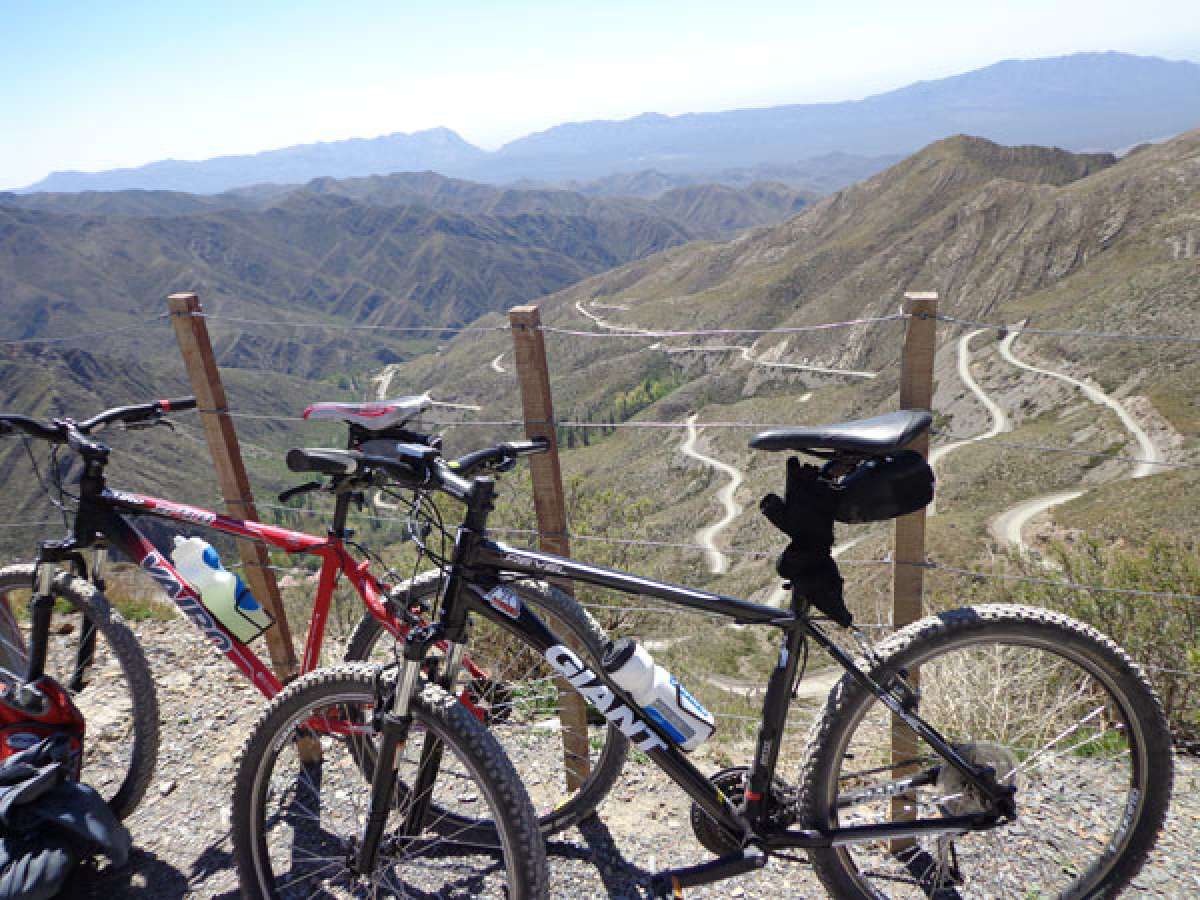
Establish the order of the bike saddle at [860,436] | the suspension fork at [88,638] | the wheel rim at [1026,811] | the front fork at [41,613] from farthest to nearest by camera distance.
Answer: the suspension fork at [88,638]
the front fork at [41,613]
the wheel rim at [1026,811]
the bike saddle at [860,436]

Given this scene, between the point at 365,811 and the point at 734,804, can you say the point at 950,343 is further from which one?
the point at 365,811

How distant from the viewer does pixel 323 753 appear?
3.98 metres

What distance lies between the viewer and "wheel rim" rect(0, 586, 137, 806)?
3654 mm

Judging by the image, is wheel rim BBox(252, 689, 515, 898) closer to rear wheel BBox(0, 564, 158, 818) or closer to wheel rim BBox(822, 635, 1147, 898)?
rear wheel BBox(0, 564, 158, 818)

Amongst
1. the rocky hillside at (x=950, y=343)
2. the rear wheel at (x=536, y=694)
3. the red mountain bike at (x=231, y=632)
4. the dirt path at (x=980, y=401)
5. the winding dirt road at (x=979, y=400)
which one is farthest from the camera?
the dirt path at (x=980, y=401)

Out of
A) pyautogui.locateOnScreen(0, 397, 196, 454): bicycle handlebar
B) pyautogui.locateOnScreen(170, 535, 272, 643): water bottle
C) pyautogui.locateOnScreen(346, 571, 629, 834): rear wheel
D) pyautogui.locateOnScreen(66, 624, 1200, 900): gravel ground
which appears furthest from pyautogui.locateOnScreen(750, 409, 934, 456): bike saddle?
pyautogui.locateOnScreen(0, 397, 196, 454): bicycle handlebar

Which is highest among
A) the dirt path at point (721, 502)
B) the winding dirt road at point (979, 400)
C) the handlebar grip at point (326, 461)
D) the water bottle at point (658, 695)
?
the handlebar grip at point (326, 461)

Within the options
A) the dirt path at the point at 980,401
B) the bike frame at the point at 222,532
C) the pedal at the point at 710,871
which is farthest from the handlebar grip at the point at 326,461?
the dirt path at the point at 980,401

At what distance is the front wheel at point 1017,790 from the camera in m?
2.39

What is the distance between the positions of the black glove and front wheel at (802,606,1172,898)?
248 mm

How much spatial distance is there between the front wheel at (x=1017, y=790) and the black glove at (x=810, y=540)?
0.25 m

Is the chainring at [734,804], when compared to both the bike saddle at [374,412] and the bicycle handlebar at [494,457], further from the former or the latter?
the bike saddle at [374,412]

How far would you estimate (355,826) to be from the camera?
3.18 metres

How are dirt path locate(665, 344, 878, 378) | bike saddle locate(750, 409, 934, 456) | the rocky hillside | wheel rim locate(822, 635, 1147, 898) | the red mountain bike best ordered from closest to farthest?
bike saddle locate(750, 409, 934, 456)
wheel rim locate(822, 635, 1147, 898)
the red mountain bike
the rocky hillside
dirt path locate(665, 344, 878, 378)
